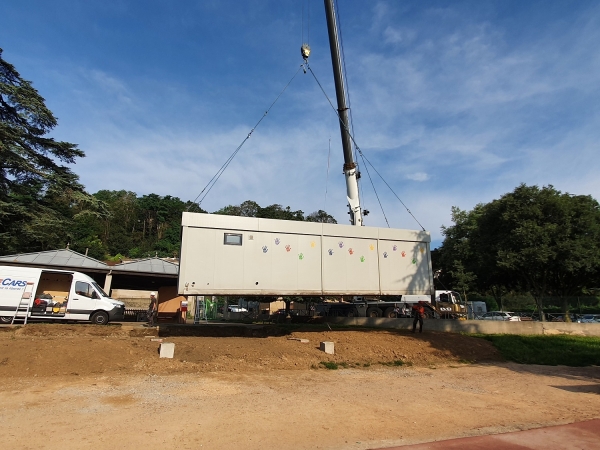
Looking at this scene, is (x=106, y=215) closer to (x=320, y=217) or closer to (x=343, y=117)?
(x=343, y=117)

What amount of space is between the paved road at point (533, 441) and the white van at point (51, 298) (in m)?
14.5

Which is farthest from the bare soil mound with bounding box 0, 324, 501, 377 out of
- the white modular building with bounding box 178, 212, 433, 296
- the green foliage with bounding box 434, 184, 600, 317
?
the green foliage with bounding box 434, 184, 600, 317

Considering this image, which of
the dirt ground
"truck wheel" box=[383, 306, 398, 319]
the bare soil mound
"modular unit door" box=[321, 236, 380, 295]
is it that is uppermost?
"modular unit door" box=[321, 236, 380, 295]

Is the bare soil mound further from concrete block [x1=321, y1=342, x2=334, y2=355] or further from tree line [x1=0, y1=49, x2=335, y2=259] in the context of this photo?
tree line [x1=0, y1=49, x2=335, y2=259]

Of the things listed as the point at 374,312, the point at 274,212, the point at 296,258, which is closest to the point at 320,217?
the point at 274,212

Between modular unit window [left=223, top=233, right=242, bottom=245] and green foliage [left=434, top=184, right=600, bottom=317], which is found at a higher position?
green foliage [left=434, top=184, right=600, bottom=317]

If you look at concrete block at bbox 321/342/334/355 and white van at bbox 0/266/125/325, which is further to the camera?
white van at bbox 0/266/125/325

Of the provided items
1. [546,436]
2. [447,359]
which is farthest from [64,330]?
[546,436]

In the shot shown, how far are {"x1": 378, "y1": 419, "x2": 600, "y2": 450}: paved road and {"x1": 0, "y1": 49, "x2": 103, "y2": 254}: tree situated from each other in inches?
965

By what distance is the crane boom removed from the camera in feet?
55.6

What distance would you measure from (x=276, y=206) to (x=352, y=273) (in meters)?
52.0

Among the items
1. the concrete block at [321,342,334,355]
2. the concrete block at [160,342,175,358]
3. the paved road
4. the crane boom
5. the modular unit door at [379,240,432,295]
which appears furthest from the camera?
the crane boom

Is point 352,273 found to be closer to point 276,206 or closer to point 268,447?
point 268,447

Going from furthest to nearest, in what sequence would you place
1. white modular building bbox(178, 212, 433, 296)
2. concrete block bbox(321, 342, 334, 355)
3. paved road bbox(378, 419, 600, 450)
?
white modular building bbox(178, 212, 433, 296)
concrete block bbox(321, 342, 334, 355)
paved road bbox(378, 419, 600, 450)
